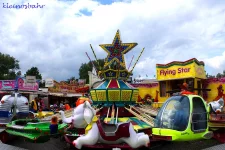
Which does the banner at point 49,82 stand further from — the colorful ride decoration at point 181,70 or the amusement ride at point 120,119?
the amusement ride at point 120,119

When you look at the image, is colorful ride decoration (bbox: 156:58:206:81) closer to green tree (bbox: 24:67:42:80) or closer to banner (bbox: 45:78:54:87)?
banner (bbox: 45:78:54:87)

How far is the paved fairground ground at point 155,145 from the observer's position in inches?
291

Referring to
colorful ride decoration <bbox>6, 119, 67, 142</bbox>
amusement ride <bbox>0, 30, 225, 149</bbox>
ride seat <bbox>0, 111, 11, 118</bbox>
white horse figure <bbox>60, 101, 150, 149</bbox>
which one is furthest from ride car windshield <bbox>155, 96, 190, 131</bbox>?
ride seat <bbox>0, 111, 11, 118</bbox>

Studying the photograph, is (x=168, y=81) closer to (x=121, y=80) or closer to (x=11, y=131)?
(x=121, y=80)

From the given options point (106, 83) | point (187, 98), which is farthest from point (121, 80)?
point (187, 98)

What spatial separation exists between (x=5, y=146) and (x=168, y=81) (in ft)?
51.8

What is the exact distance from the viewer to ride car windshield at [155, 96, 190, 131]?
21.1 ft

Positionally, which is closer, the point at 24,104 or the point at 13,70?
the point at 24,104

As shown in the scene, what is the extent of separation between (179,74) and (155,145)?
50.0ft

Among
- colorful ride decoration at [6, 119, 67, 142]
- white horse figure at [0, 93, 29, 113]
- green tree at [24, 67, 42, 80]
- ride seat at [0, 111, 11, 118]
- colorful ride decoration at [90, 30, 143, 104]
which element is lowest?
colorful ride decoration at [6, 119, 67, 142]

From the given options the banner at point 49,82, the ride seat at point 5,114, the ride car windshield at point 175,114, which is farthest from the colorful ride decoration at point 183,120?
the banner at point 49,82

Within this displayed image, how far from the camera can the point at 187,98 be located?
22.1 ft

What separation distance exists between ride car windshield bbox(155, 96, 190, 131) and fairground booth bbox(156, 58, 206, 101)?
14028mm

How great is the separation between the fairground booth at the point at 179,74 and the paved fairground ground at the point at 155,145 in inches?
472
